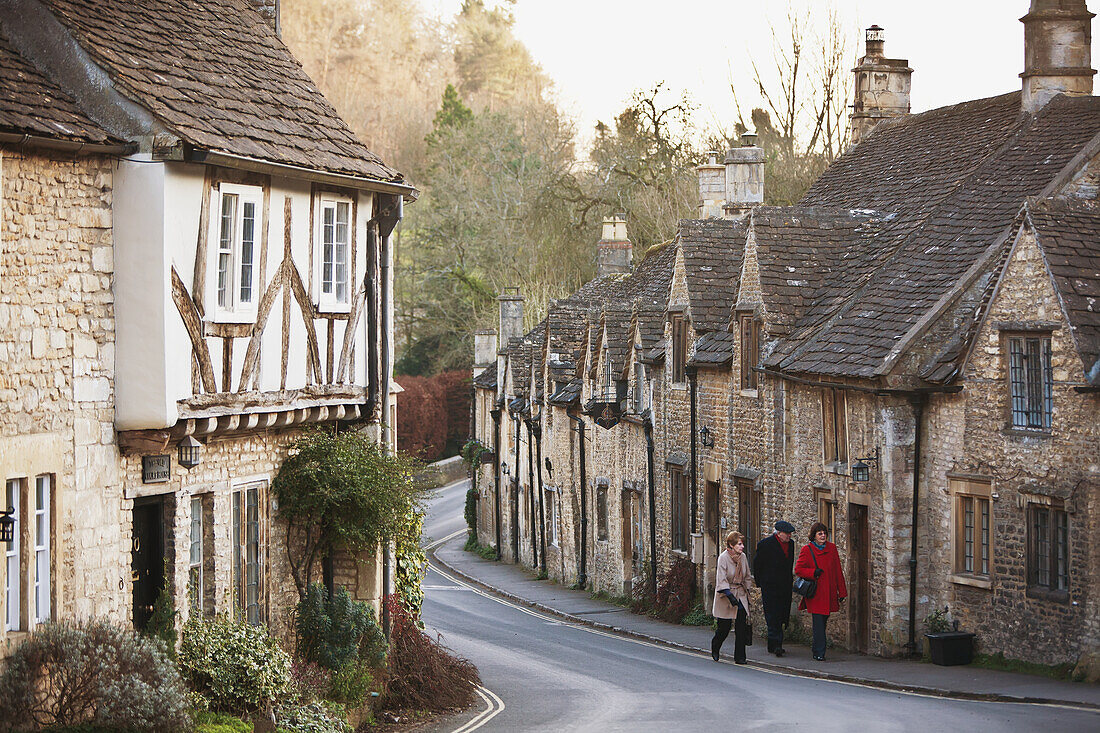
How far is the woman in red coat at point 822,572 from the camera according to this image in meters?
20.3

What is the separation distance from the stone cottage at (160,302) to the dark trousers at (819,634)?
7532 millimetres

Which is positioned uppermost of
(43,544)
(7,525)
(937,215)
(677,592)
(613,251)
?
(613,251)

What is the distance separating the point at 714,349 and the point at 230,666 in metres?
14.8

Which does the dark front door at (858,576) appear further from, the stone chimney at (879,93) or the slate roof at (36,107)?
the stone chimney at (879,93)

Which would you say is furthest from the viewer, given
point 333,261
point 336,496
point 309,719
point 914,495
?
point 914,495

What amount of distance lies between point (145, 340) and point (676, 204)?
123 feet

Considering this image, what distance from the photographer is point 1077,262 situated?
61.5 feet

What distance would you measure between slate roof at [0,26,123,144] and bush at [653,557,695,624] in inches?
696

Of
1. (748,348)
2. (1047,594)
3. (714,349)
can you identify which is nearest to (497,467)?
(714,349)

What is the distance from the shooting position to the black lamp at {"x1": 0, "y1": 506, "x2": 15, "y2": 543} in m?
12.3

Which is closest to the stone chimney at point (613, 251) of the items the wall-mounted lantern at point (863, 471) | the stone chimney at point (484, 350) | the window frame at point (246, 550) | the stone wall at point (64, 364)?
the stone chimney at point (484, 350)

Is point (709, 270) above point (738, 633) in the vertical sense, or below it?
above

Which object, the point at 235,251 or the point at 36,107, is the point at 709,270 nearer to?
the point at 235,251

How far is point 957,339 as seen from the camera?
2086 centimetres
